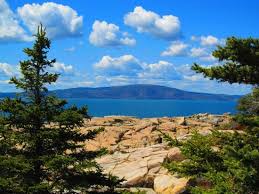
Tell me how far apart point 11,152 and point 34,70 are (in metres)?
3.80

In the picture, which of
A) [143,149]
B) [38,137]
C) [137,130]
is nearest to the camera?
[38,137]

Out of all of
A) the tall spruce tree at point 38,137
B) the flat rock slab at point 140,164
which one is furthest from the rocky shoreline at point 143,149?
the tall spruce tree at point 38,137

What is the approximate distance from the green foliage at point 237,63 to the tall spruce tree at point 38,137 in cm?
622

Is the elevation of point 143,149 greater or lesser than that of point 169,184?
greater

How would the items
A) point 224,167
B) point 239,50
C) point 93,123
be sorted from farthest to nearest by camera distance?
point 93,123, point 224,167, point 239,50

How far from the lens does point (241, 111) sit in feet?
64.0

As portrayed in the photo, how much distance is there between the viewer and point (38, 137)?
843 inches

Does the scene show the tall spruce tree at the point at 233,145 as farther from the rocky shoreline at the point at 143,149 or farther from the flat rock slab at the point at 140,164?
the flat rock slab at the point at 140,164

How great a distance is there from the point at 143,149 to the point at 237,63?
27937 mm

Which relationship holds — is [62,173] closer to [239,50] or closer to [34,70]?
[34,70]

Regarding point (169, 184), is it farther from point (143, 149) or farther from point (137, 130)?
point (137, 130)

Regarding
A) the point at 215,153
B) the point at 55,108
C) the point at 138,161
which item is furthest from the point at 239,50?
the point at 138,161

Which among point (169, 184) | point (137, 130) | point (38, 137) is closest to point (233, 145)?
point (38, 137)

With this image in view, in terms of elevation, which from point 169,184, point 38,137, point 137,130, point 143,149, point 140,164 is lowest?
point 169,184
